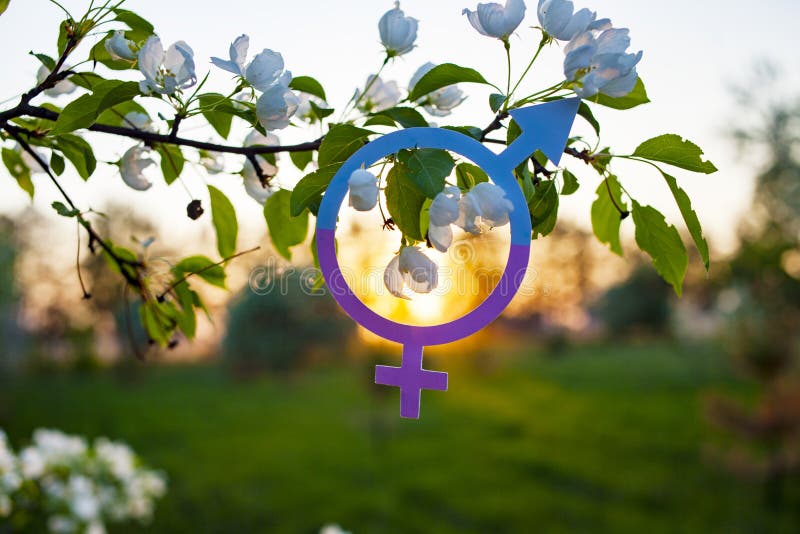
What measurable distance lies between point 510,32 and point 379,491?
478cm

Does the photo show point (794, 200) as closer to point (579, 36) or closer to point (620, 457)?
point (620, 457)

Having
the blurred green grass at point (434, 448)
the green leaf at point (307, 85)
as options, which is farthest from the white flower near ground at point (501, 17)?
the blurred green grass at point (434, 448)

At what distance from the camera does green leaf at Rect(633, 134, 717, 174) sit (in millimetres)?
503

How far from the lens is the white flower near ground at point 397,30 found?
0.58m

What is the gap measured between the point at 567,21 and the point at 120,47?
1.09ft

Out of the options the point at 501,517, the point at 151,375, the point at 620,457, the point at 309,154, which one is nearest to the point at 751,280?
the point at 620,457

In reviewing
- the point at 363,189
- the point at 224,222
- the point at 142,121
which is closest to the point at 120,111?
the point at 142,121

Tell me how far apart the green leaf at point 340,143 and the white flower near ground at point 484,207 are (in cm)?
10

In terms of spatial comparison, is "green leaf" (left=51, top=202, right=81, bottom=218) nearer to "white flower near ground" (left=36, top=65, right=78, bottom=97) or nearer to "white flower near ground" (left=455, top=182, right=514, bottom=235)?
"white flower near ground" (left=36, top=65, right=78, bottom=97)

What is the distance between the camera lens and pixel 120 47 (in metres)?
0.55

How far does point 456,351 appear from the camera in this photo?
9539 millimetres

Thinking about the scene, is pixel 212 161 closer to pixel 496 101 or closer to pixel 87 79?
pixel 87 79

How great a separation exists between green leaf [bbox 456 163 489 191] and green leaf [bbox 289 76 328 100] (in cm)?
17

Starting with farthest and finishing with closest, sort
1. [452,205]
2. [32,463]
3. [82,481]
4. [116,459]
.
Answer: [116,459] < [82,481] < [32,463] < [452,205]
